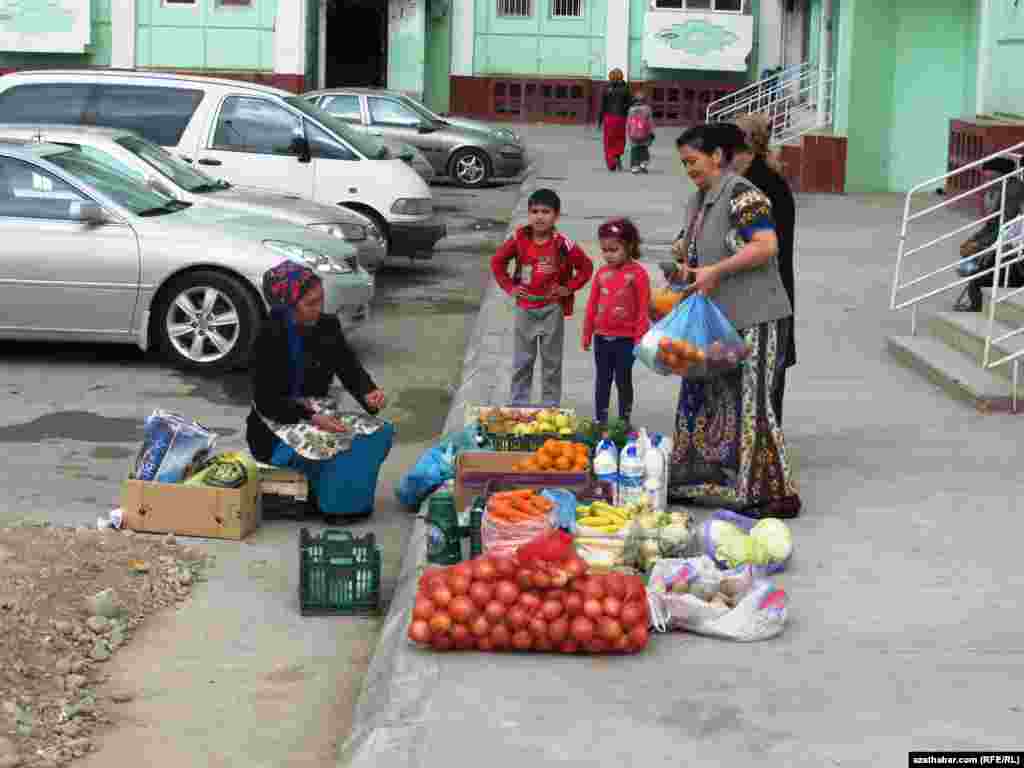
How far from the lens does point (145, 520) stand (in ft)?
28.0

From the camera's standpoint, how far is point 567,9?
4472cm

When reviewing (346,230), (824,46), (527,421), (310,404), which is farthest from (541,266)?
(824,46)

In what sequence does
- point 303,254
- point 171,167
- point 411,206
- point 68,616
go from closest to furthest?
point 68,616 → point 303,254 → point 171,167 → point 411,206

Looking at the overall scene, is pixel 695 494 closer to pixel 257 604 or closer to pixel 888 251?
pixel 257 604

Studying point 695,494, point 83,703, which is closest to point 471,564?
point 83,703

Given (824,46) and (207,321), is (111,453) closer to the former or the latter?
(207,321)

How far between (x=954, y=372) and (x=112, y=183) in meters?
5.90

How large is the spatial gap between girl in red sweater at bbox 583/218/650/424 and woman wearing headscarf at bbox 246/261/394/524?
4.78ft

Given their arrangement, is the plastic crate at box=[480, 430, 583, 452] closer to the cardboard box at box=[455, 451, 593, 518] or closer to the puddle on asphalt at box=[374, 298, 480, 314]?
the cardboard box at box=[455, 451, 593, 518]

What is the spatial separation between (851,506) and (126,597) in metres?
3.41

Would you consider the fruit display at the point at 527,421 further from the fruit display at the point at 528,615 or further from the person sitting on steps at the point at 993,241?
the person sitting on steps at the point at 993,241

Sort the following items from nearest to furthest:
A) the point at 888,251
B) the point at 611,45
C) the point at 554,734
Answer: the point at 554,734 < the point at 888,251 < the point at 611,45

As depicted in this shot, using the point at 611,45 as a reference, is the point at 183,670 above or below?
below

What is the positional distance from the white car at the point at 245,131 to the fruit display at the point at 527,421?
7.77 metres
